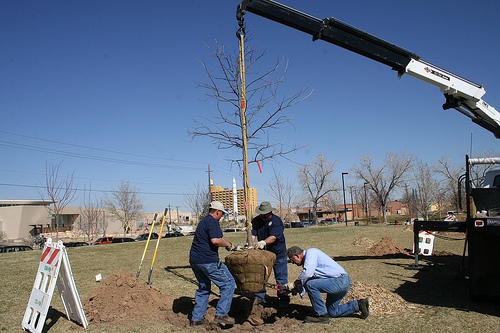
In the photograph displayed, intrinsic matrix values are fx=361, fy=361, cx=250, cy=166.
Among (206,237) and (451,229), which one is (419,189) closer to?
(451,229)

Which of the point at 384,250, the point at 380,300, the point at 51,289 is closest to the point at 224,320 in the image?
the point at 51,289

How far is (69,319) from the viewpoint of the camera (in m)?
5.61

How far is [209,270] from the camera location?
557cm

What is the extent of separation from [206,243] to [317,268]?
177 centimetres

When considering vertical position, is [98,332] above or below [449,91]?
below

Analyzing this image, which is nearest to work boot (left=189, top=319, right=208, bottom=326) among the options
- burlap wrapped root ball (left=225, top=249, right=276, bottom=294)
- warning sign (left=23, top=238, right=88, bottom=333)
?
burlap wrapped root ball (left=225, top=249, right=276, bottom=294)

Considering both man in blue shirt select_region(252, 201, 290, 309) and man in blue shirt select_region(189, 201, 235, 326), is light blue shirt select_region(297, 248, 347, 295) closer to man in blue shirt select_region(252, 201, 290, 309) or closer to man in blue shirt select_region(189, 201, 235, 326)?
man in blue shirt select_region(252, 201, 290, 309)

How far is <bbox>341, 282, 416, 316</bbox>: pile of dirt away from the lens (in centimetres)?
611

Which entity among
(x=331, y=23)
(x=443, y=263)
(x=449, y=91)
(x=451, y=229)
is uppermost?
(x=331, y=23)

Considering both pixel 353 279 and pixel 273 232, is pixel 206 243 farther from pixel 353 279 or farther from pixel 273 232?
pixel 353 279

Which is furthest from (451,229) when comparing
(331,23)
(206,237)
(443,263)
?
(206,237)

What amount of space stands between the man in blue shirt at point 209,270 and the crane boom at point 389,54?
4414 mm

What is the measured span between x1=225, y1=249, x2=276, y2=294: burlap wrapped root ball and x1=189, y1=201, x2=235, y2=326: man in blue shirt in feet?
0.64

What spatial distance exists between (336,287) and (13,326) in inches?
192
